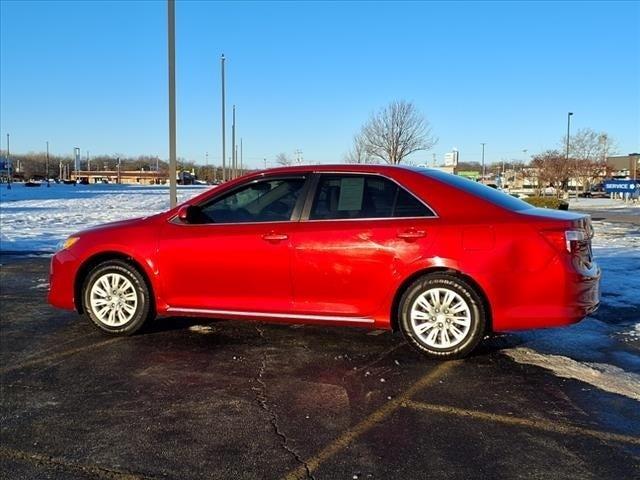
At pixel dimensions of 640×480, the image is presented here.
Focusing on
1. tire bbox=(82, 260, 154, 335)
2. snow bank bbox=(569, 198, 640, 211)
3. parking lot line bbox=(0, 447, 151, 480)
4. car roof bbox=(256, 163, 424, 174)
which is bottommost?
parking lot line bbox=(0, 447, 151, 480)

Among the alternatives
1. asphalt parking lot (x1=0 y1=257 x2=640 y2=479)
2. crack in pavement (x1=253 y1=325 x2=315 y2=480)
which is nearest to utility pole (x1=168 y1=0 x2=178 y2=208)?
asphalt parking lot (x1=0 y1=257 x2=640 y2=479)

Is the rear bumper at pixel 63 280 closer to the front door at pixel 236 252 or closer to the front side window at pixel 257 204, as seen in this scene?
the front door at pixel 236 252

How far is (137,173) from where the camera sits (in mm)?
169875

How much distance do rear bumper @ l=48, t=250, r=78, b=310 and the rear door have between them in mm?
2316

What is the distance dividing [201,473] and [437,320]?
2478 mm

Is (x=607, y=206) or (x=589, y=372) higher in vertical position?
(x=607, y=206)

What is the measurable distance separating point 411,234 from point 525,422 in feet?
5.81

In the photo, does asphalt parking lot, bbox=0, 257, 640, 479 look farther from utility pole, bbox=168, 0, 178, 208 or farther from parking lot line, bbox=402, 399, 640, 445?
utility pole, bbox=168, 0, 178, 208

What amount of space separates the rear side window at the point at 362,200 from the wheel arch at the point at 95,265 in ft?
5.73

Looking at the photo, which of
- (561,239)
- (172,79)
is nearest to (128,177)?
(172,79)

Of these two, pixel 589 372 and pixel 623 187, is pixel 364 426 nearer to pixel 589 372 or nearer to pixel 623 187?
pixel 589 372

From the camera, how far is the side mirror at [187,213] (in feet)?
17.9

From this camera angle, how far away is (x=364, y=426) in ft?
11.8

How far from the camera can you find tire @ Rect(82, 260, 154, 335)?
219 inches
